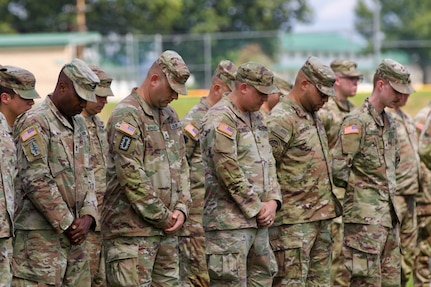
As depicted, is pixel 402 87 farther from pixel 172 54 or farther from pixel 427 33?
pixel 427 33

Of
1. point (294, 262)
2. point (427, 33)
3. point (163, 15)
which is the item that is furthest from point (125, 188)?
point (427, 33)

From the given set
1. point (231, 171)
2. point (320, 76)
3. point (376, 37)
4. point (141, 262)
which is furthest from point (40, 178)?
point (376, 37)

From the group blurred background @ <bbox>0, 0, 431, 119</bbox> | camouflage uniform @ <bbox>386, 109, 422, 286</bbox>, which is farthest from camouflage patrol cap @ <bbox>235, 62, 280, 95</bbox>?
blurred background @ <bbox>0, 0, 431, 119</bbox>

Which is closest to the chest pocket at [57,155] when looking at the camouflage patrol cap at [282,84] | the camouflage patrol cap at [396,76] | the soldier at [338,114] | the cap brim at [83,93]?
the cap brim at [83,93]

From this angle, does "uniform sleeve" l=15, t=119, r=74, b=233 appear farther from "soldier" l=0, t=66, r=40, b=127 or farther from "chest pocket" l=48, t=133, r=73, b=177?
"soldier" l=0, t=66, r=40, b=127

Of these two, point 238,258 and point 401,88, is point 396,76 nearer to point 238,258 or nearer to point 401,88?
point 401,88

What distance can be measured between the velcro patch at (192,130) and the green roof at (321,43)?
2002 cm

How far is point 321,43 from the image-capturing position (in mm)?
51000

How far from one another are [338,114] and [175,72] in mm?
3852

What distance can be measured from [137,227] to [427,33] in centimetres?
6672

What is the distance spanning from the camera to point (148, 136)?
314 inches

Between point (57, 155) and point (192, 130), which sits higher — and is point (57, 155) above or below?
above

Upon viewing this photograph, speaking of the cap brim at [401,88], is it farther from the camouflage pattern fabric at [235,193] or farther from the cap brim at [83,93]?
the cap brim at [83,93]

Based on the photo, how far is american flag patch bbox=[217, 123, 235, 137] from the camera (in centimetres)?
836
